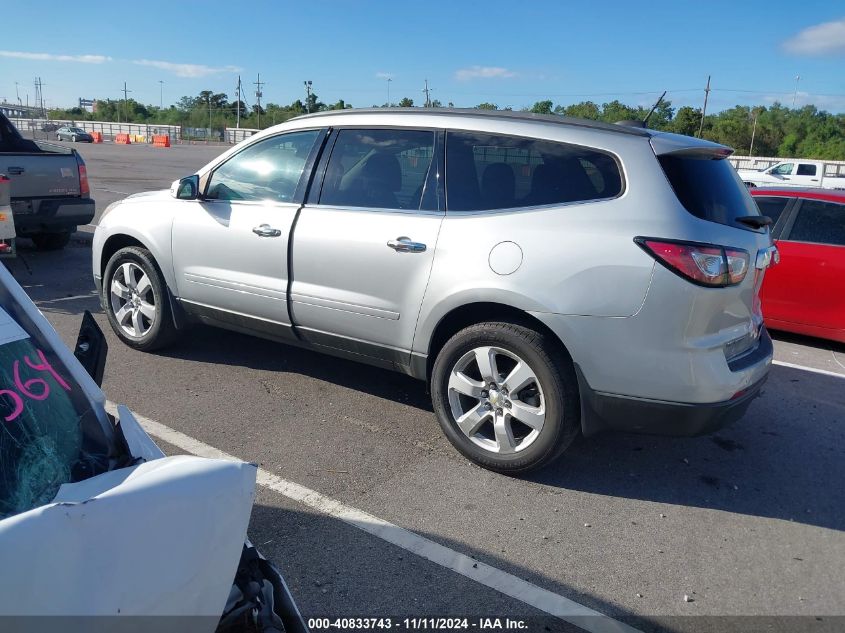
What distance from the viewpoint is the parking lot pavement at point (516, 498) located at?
2.92 m

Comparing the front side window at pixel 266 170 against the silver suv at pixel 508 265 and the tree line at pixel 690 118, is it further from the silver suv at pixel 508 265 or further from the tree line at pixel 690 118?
the tree line at pixel 690 118

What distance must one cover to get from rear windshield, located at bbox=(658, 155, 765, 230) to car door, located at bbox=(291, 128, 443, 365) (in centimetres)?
129

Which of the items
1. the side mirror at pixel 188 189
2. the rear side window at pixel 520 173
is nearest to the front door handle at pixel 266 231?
the side mirror at pixel 188 189

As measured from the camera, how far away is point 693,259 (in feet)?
11.0

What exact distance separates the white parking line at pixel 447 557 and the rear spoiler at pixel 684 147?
2221mm

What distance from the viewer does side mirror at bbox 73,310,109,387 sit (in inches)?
99.0

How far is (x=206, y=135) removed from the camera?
86438mm

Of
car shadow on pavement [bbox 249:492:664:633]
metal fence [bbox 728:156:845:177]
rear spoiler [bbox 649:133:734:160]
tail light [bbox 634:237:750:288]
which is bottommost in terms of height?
car shadow on pavement [bbox 249:492:664:633]

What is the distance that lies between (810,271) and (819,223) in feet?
1.62

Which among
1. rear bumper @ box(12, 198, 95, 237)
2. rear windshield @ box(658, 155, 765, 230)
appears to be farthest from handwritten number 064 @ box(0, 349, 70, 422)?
rear bumper @ box(12, 198, 95, 237)

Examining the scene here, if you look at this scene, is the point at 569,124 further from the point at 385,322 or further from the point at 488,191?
the point at 385,322

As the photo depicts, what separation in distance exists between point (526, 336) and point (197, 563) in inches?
93.5

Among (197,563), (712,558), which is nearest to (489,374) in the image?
(712,558)

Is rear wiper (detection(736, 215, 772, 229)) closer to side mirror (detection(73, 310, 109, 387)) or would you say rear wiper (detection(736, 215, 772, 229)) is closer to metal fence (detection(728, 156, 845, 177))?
side mirror (detection(73, 310, 109, 387))
